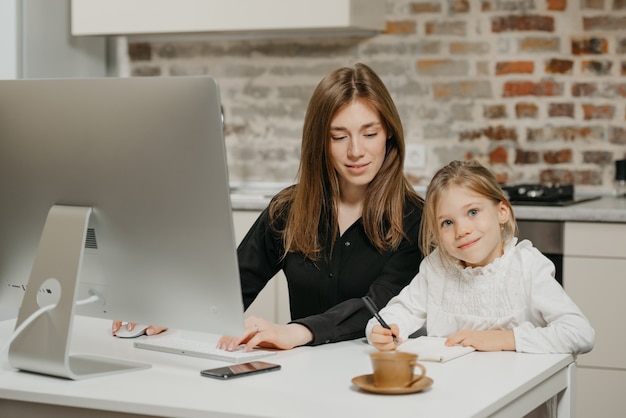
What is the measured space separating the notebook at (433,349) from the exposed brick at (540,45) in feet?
7.01

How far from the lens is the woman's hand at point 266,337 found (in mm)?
1954

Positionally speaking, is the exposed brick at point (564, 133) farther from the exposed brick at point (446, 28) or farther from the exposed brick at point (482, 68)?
the exposed brick at point (446, 28)

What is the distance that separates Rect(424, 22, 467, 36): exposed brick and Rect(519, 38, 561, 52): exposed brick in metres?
0.24

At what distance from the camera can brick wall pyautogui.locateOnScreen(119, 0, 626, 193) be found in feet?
12.5

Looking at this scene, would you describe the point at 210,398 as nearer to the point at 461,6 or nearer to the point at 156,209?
the point at 156,209

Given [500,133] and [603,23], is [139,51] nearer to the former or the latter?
[500,133]

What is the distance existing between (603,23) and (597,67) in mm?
170

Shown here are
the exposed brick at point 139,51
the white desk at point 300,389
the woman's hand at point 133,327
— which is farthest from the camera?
the exposed brick at point 139,51

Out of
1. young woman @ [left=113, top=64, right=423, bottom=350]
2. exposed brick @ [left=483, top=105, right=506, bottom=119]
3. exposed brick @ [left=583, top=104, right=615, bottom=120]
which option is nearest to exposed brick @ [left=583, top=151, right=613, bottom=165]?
exposed brick @ [left=583, top=104, right=615, bottom=120]

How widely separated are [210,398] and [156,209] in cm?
36

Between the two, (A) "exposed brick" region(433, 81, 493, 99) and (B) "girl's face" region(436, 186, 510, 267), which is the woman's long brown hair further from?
(A) "exposed brick" region(433, 81, 493, 99)

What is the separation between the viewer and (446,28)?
13.0 feet

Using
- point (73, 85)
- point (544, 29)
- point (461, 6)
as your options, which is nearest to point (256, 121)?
point (461, 6)

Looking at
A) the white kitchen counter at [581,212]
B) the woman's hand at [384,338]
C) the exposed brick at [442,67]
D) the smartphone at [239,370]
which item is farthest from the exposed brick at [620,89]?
the smartphone at [239,370]
